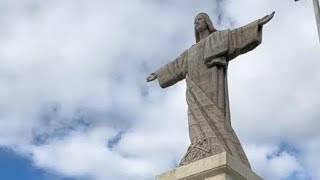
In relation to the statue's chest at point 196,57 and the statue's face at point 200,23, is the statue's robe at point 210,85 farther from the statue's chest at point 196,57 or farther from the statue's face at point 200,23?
the statue's face at point 200,23

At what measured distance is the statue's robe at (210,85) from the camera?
1078 centimetres

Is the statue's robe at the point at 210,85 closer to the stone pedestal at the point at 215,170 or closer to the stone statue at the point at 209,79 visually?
the stone statue at the point at 209,79

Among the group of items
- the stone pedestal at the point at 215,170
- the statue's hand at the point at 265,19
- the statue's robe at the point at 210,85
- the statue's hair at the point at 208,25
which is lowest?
the stone pedestal at the point at 215,170

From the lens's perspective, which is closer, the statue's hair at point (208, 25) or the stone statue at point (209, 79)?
the stone statue at point (209, 79)

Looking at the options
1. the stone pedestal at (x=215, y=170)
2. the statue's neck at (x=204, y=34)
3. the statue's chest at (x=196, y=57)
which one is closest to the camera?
the stone pedestal at (x=215, y=170)

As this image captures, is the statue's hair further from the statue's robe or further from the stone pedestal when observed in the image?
the stone pedestal

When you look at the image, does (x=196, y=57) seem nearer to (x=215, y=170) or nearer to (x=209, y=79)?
(x=209, y=79)

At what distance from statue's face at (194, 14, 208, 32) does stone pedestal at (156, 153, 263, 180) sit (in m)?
3.66

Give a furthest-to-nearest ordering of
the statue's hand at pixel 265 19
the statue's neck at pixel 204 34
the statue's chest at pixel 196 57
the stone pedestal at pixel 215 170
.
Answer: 1. the statue's neck at pixel 204 34
2. the statue's chest at pixel 196 57
3. the statue's hand at pixel 265 19
4. the stone pedestal at pixel 215 170

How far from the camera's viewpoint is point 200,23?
12.8 m

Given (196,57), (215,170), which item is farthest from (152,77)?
(215,170)

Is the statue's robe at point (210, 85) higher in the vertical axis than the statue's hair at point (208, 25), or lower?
lower

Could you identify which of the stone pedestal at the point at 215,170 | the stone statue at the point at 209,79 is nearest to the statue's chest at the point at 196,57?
the stone statue at the point at 209,79

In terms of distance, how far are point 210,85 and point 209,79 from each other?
0.15 metres
